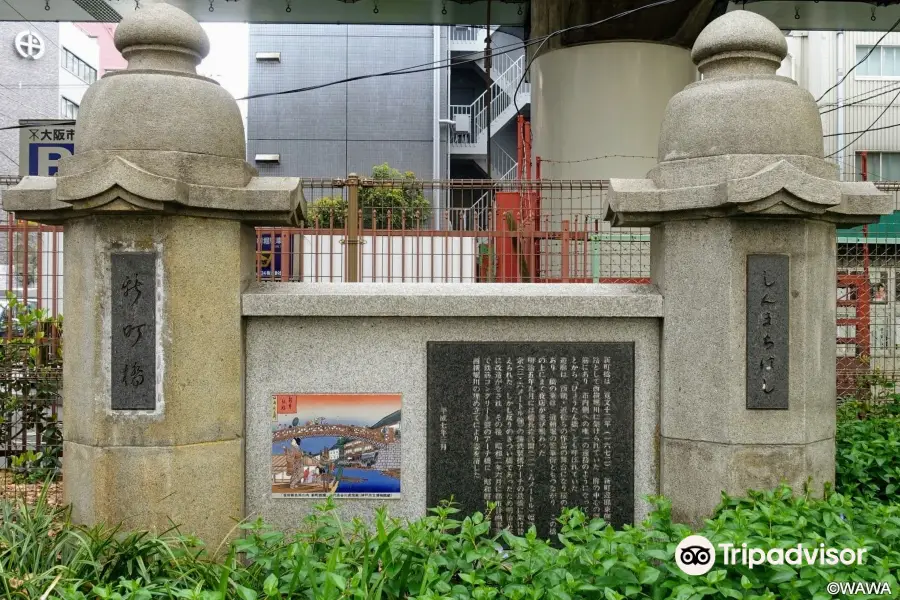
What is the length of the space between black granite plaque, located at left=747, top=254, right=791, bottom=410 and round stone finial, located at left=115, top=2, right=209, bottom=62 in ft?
13.8

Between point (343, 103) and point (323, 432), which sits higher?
point (343, 103)

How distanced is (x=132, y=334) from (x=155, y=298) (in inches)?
11.0

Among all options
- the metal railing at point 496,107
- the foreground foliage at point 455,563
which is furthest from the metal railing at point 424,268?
the metal railing at point 496,107

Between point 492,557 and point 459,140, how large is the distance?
2854cm

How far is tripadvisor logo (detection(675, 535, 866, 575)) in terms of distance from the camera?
3.87m

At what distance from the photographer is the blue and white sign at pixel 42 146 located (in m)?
10.0

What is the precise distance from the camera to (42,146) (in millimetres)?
10086

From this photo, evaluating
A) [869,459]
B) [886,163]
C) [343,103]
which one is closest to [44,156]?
[869,459]

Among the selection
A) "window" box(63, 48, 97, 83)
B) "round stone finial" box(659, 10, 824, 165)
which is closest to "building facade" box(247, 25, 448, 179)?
"window" box(63, 48, 97, 83)

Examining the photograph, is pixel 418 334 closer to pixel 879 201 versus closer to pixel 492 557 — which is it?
pixel 492 557

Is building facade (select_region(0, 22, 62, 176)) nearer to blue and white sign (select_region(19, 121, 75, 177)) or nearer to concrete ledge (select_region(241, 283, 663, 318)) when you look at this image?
blue and white sign (select_region(19, 121, 75, 177))

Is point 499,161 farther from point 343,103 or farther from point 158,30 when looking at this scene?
point 158,30

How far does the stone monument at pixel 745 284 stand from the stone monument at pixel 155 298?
2.81 metres

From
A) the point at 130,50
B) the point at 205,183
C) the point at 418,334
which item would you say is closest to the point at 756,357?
the point at 418,334
